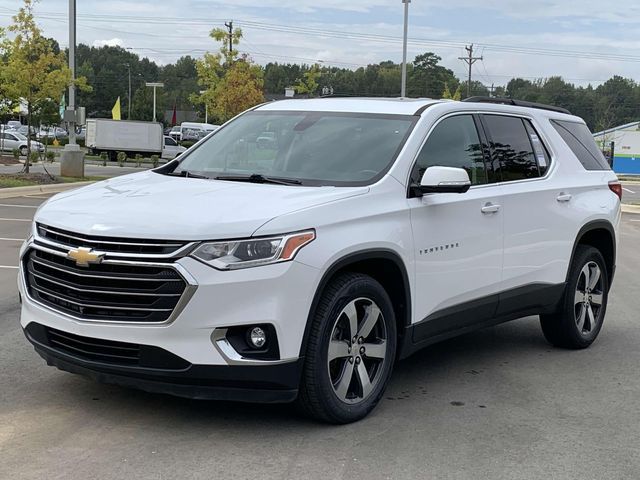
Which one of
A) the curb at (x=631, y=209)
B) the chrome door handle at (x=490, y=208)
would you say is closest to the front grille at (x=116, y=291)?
the chrome door handle at (x=490, y=208)

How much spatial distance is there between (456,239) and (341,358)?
1.22 meters

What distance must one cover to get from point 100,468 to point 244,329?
37.8 inches

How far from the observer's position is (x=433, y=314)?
16.4 ft

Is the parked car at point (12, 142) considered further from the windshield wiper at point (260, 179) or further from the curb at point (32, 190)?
the windshield wiper at point (260, 179)

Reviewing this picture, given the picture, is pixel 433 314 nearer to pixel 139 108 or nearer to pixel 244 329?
pixel 244 329

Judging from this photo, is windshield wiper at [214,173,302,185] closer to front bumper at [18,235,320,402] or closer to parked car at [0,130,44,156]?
front bumper at [18,235,320,402]

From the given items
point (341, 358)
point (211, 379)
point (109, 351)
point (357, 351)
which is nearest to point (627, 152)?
point (357, 351)

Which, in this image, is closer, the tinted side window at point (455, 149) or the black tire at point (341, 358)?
the black tire at point (341, 358)

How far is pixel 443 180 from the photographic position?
468 centimetres

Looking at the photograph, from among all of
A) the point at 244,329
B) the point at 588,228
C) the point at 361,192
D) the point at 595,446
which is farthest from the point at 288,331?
the point at 588,228

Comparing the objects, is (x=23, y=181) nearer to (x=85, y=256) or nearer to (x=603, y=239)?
(x=603, y=239)

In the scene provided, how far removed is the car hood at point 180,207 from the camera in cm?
390

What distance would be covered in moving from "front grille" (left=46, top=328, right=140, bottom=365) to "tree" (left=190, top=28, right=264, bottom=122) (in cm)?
3570

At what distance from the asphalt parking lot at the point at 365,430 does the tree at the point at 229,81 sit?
34.5 metres
